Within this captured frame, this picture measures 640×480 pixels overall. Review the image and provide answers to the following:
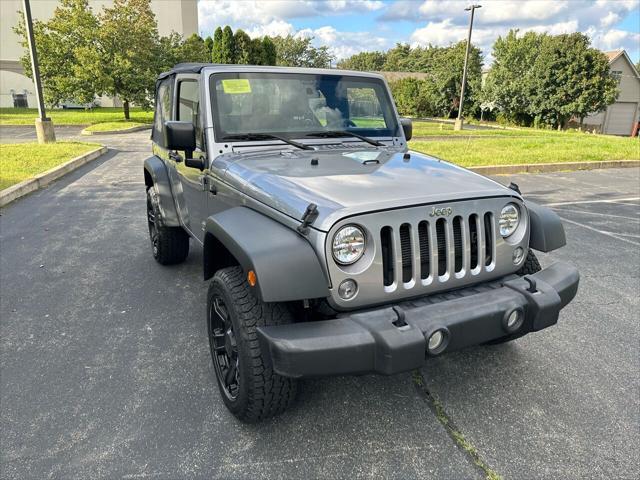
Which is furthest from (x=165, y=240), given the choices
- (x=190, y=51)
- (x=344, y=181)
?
(x=190, y=51)

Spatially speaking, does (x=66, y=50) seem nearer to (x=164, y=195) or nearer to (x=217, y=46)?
(x=217, y=46)

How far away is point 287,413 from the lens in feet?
8.48

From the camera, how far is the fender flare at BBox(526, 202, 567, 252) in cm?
272

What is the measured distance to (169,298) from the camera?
409 cm

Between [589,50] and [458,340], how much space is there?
38.7 metres

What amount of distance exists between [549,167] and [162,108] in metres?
10.00

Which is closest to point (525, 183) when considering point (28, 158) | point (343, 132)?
point (343, 132)

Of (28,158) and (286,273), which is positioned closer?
(286,273)

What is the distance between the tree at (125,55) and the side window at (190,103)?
72.1ft

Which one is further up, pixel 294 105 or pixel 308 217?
pixel 294 105

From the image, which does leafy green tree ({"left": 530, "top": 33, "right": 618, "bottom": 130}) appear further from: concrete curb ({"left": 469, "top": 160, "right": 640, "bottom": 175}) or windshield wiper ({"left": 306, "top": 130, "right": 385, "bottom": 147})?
windshield wiper ({"left": 306, "top": 130, "right": 385, "bottom": 147})

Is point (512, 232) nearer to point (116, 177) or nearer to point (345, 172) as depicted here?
point (345, 172)

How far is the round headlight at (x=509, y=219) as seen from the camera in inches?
101

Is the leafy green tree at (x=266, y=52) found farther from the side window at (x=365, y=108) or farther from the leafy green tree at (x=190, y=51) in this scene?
the side window at (x=365, y=108)
